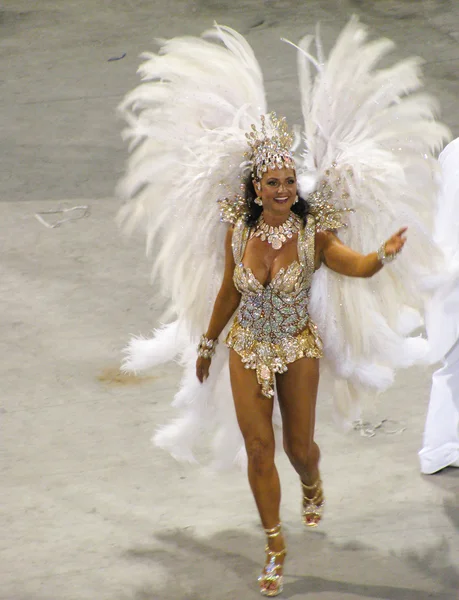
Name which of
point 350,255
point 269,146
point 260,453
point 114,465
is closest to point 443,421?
point 260,453

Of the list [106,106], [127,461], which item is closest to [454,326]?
[127,461]

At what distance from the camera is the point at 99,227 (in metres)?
7.57

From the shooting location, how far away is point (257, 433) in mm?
4301

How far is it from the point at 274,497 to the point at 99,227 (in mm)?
3588

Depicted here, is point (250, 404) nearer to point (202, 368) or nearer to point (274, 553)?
point (202, 368)

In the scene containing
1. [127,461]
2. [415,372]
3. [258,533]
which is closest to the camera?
[258,533]

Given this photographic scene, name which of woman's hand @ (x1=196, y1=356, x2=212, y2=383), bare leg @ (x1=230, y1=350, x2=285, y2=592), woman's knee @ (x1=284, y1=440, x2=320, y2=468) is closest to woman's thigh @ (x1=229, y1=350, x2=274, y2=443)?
bare leg @ (x1=230, y1=350, x2=285, y2=592)

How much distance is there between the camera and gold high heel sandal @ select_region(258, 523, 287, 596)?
4422 millimetres

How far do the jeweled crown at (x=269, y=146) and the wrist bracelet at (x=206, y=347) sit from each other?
0.73m

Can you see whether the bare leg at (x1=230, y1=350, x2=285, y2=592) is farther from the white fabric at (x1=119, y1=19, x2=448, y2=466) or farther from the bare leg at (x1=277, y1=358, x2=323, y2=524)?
the white fabric at (x1=119, y1=19, x2=448, y2=466)

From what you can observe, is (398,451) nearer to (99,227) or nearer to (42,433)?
(42,433)

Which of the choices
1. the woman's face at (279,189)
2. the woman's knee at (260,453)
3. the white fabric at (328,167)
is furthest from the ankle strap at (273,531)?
the woman's face at (279,189)

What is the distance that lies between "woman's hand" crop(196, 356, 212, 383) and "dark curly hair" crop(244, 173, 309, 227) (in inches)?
24.3

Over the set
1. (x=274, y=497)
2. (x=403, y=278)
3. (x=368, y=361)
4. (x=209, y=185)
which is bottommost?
(x=274, y=497)
